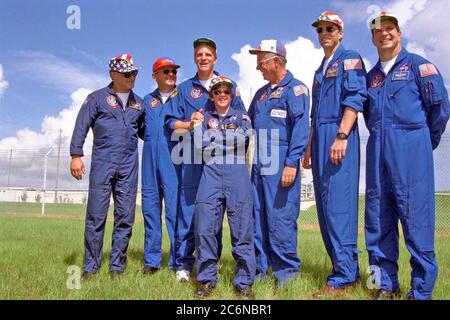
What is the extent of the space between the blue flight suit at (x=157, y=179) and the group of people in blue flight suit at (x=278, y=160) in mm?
15

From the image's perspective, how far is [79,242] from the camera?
7418 mm

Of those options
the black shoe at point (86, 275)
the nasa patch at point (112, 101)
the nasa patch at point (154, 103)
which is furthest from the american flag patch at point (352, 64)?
the black shoe at point (86, 275)

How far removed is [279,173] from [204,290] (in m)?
1.29

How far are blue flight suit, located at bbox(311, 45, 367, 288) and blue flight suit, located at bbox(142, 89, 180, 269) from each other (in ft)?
5.43

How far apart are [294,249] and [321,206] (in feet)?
1.63

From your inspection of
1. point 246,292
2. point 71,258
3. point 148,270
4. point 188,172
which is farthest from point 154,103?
point 71,258

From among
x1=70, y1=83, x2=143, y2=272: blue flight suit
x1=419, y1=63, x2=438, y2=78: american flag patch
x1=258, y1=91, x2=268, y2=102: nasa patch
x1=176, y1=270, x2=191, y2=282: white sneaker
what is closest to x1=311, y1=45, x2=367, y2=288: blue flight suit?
x1=419, y1=63, x2=438, y2=78: american flag patch

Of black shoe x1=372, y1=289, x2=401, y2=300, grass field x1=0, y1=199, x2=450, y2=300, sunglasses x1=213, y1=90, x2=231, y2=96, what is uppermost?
sunglasses x1=213, y1=90, x2=231, y2=96

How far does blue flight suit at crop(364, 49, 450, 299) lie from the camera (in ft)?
11.0

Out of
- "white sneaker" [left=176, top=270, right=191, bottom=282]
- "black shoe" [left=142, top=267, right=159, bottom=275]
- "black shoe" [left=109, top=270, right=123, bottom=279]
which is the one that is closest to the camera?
"white sneaker" [left=176, top=270, right=191, bottom=282]

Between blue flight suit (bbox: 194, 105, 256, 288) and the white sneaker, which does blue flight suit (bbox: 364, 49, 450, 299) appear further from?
the white sneaker

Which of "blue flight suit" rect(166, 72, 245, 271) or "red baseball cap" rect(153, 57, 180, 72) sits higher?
"red baseball cap" rect(153, 57, 180, 72)

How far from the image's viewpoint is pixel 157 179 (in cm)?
463
